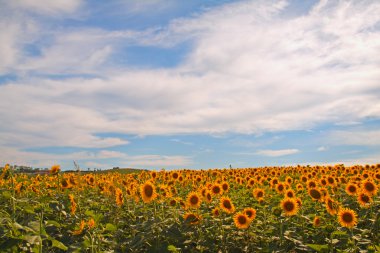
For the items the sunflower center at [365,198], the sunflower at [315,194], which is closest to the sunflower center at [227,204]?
the sunflower at [315,194]

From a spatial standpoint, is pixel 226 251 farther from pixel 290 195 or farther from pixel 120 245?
pixel 290 195

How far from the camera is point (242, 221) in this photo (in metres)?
8.57

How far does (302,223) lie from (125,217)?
457 cm

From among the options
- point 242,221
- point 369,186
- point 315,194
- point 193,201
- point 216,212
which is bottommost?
point 242,221

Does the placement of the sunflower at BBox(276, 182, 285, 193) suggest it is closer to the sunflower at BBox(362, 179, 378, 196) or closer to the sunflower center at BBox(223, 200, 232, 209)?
the sunflower at BBox(362, 179, 378, 196)

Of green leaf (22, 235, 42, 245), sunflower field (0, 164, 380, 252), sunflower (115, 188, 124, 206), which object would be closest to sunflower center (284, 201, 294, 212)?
sunflower field (0, 164, 380, 252)

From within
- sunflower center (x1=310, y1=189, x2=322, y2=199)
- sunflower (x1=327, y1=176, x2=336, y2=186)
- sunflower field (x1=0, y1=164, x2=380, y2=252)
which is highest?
sunflower (x1=327, y1=176, x2=336, y2=186)

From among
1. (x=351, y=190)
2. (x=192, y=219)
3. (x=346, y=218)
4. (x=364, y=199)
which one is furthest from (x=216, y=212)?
(x=351, y=190)

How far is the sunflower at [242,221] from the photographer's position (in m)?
8.48

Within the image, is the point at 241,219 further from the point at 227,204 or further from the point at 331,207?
the point at 331,207

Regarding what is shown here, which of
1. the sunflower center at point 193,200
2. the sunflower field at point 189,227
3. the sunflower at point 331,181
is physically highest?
the sunflower at point 331,181

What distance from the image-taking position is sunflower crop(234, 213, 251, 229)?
8.48 m

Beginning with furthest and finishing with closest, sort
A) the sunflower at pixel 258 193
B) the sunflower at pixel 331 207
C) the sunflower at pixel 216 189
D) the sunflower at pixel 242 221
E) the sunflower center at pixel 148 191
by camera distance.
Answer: the sunflower at pixel 258 193 → the sunflower at pixel 216 189 → the sunflower at pixel 331 207 → the sunflower center at pixel 148 191 → the sunflower at pixel 242 221

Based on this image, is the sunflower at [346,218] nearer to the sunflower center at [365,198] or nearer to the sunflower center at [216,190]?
the sunflower center at [365,198]
